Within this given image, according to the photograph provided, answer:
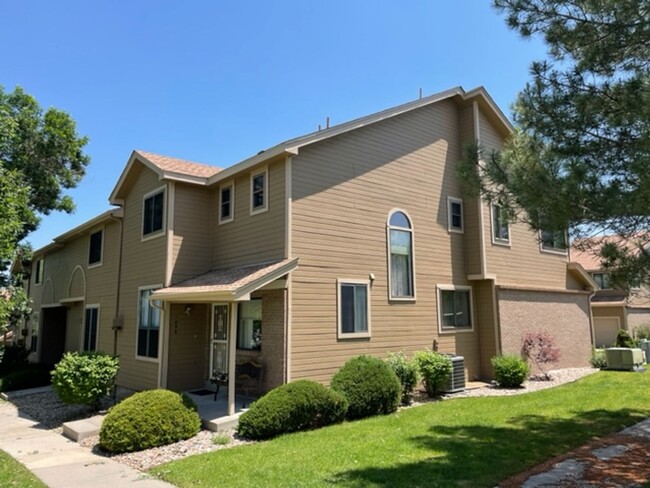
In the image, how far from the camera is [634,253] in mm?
6180

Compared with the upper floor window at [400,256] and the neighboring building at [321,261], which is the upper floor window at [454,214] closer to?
the neighboring building at [321,261]

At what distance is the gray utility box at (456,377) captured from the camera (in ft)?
43.5

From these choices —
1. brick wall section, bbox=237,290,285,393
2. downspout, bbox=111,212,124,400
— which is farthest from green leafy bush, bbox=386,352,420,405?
downspout, bbox=111,212,124,400

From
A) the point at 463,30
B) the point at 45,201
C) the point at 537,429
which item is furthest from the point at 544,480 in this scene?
the point at 45,201

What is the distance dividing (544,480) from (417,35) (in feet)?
35.5

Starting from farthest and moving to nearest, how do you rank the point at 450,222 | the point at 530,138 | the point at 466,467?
1. the point at 450,222
2. the point at 530,138
3. the point at 466,467

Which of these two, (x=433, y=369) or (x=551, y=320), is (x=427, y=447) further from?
(x=551, y=320)

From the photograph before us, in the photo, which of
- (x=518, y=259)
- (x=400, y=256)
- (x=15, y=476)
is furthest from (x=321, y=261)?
(x=518, y=259)

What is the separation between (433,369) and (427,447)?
4868 millimetres

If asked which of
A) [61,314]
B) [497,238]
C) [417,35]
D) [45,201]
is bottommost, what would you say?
[61,314]

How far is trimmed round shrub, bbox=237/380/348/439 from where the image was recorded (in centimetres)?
895

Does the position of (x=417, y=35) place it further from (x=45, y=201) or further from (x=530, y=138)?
(x=45, y=201)

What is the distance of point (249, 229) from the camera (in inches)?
501

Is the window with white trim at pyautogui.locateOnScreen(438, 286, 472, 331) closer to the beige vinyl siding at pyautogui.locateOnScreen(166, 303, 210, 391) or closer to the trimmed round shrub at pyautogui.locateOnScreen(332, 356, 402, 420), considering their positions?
the trimmed round shrub at pyautogui.locateOnScreen(332, 356, 402, 420)
